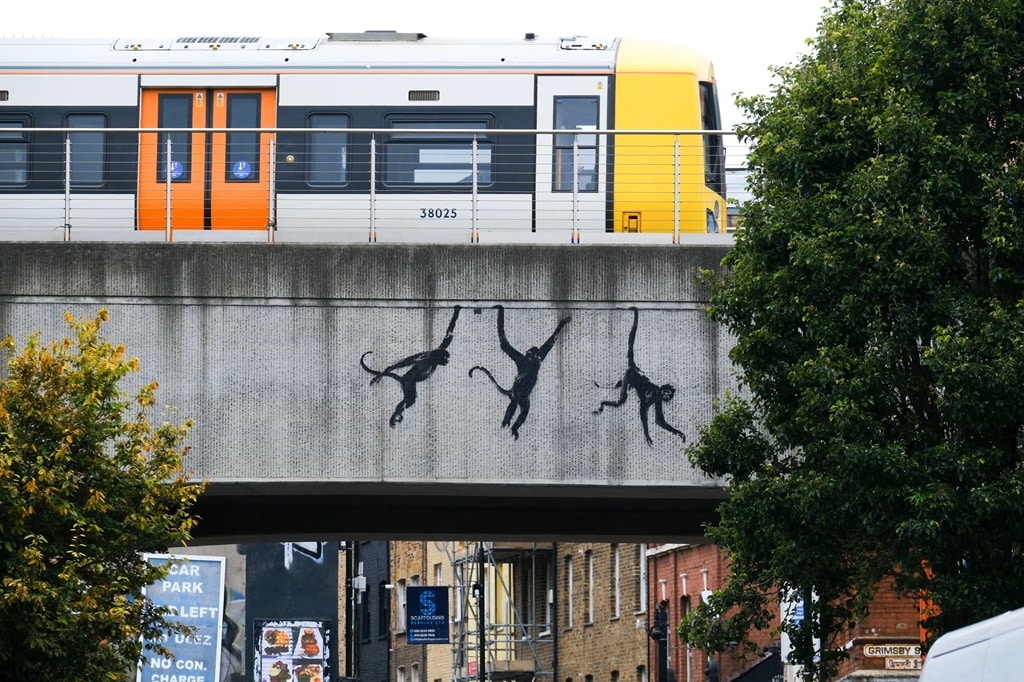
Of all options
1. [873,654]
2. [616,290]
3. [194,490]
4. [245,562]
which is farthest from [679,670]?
[245,562]

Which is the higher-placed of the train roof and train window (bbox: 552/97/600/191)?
the train roof

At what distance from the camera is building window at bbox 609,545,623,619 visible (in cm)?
4544

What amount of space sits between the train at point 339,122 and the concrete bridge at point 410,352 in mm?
3582

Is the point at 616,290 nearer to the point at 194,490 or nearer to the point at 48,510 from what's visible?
the point at 194,490

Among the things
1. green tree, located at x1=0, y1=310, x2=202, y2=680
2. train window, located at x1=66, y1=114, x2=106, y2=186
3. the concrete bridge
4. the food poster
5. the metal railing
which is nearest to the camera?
green tree, located at x1=0, y1=310, x2=202, y2=680

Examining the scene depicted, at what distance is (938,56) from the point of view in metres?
14.9

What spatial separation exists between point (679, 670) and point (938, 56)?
28530 millimetres

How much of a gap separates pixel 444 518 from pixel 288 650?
Result: 38703mm

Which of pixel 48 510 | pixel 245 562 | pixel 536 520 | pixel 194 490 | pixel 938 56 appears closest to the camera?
pixel 938 56

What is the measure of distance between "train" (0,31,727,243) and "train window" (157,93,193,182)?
2cm

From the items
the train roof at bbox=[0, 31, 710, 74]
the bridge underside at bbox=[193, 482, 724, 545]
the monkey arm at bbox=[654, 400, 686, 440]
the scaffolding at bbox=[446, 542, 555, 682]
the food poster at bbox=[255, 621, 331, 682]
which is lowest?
the food poster at bbox=[255, 621, 331, 682]

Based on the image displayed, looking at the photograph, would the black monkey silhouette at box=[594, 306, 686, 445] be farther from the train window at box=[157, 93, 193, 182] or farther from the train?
the train window at box=[157, 93, 193, 182]

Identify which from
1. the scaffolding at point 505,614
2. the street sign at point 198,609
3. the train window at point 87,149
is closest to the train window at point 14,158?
the train window at point 87,149

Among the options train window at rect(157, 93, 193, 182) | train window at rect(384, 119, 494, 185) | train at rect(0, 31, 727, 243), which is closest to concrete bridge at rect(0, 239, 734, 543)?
train at rect(0, 31, 727, 243)
